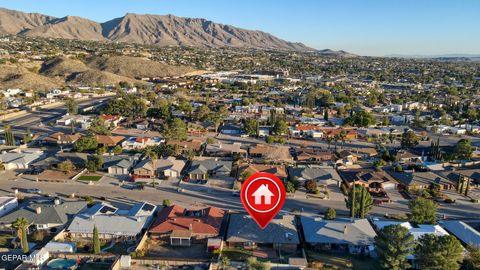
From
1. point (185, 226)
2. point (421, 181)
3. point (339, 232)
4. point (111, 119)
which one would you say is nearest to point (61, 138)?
point (111, 119)

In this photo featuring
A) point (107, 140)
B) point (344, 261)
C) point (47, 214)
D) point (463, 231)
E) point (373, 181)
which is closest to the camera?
point (344, 261)

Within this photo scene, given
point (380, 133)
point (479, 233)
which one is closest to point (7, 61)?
point (380, 133)

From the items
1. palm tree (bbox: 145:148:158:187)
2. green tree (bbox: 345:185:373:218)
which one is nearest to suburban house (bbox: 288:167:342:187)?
green tree (bbox: 345:185:373:218)

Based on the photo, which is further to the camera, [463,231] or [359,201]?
[359,201]

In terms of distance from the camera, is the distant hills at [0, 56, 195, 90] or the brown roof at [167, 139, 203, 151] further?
the distant hills at [0, 56, 195, 90]

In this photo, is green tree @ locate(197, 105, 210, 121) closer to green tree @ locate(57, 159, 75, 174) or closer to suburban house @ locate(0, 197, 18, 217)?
green tree @ locate(57, 159, 75, 174)

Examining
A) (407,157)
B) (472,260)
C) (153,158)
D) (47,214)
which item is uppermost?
(153,158)

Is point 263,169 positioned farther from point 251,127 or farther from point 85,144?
point 85,144

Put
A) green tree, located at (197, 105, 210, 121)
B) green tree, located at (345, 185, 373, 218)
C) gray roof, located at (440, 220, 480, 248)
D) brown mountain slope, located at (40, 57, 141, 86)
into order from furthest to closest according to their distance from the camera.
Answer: brown mountain slope, located at (40, 57, 141, 86) → green tree, located at (197, 105, 210, 121) → green tree, located at (345, 185, 373, 218) → gray roof, located at (440, 220, 480, 248)
